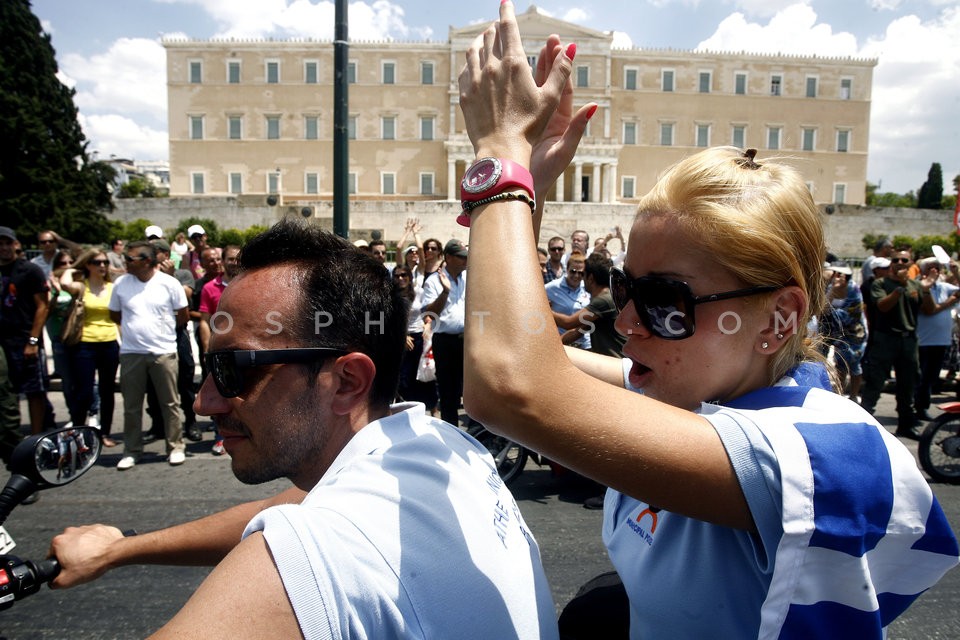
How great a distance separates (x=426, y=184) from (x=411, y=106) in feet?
23.1

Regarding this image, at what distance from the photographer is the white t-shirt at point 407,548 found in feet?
3.36

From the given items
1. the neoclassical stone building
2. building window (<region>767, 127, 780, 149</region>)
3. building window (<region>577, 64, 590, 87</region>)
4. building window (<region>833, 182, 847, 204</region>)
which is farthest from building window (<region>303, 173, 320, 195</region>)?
building window (<region>833, 182, 847, 204</region>)

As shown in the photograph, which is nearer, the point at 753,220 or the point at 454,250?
the point at 753,220

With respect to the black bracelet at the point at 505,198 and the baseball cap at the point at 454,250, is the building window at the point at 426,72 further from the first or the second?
the black bracelet at the point at 505,198

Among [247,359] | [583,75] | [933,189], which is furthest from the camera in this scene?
[933,189]

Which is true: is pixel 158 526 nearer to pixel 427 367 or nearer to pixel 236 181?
pixel 427 367

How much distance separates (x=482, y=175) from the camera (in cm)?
111

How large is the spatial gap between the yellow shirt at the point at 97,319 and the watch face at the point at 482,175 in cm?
641

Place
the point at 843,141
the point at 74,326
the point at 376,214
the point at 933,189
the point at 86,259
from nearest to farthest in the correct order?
the point at 74,326 → the point at 86,259 → the point at 376,214 → the point at 843,141 → the point at 933,189

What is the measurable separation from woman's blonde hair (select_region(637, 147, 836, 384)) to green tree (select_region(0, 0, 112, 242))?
39761 mm

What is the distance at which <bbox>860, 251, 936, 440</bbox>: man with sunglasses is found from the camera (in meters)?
7.11

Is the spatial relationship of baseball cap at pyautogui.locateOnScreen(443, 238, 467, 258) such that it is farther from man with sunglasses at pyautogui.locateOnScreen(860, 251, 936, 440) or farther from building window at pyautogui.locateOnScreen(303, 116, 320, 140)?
building window at pyautogui.locateOnScreen(303, 116, 320, 140)

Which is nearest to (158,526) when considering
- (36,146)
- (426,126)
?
(36,146)

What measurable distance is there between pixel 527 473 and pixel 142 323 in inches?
146
